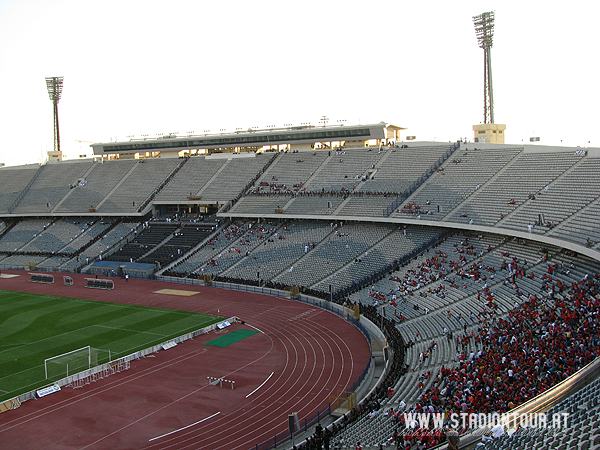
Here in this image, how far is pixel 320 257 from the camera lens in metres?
47.6

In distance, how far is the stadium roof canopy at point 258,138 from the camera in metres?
64.8

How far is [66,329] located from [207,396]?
1631 centimetres

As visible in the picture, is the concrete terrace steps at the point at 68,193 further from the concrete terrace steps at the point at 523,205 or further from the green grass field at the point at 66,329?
the concrete terrace steps at the point at 523,205

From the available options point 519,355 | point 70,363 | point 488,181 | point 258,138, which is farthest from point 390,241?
point 258,138

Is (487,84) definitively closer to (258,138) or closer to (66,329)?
(258,138)

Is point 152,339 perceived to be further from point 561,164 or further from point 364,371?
point 561,164

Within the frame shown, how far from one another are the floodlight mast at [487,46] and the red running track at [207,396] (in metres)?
37.2

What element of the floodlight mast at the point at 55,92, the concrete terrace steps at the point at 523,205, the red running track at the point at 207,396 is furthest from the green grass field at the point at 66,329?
the floodlight mast at the point at 55,92

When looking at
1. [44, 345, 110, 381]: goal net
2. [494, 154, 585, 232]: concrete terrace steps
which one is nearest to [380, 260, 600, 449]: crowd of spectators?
[494, 154, 585, 232]: concrete terrace steps

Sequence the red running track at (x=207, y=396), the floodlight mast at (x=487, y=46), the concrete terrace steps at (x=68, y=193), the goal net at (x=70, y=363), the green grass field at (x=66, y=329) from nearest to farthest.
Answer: the red running track at (x=207, y=396), the goal net at (x=70, y=363), the green grass field at (x=66, y=329), the floodlight mast at (x=487, y=46), the concrete terrace steps at (x=68, y=193)

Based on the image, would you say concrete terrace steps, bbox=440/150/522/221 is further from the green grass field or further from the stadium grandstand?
the green grass field

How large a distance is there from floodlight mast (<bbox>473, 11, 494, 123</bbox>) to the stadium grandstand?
977 cm

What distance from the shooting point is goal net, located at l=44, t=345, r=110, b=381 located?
27.6m

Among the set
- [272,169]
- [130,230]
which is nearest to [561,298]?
[272,169]
